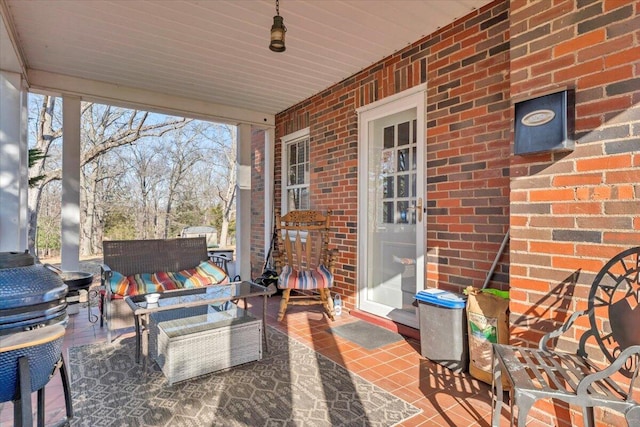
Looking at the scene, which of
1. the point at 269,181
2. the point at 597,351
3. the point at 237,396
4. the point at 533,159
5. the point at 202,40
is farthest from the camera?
the point at 269,181

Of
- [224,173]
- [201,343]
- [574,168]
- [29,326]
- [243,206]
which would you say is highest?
[224,173]

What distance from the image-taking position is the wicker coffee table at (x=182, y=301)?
7.79 feet

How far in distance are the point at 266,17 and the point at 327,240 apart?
227cm

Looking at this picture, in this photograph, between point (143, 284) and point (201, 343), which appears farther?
point (143, 284)

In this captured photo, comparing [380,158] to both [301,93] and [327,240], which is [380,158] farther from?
[301,93]

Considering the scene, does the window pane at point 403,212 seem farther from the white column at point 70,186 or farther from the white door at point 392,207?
the white column at point 70,186

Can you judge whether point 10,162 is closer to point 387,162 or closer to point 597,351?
point 387,162

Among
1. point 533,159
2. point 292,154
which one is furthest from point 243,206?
point 533,159

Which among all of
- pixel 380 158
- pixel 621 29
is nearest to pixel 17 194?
pixel 380 158

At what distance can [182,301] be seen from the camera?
8.37ft

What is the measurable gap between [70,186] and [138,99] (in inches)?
48.6

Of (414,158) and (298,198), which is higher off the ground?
(414,158)

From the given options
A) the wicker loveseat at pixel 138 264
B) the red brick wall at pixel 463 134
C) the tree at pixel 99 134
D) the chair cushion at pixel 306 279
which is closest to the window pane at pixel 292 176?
the wicker loveseat at pixel 138 264

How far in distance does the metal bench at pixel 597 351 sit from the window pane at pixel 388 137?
222 cm
